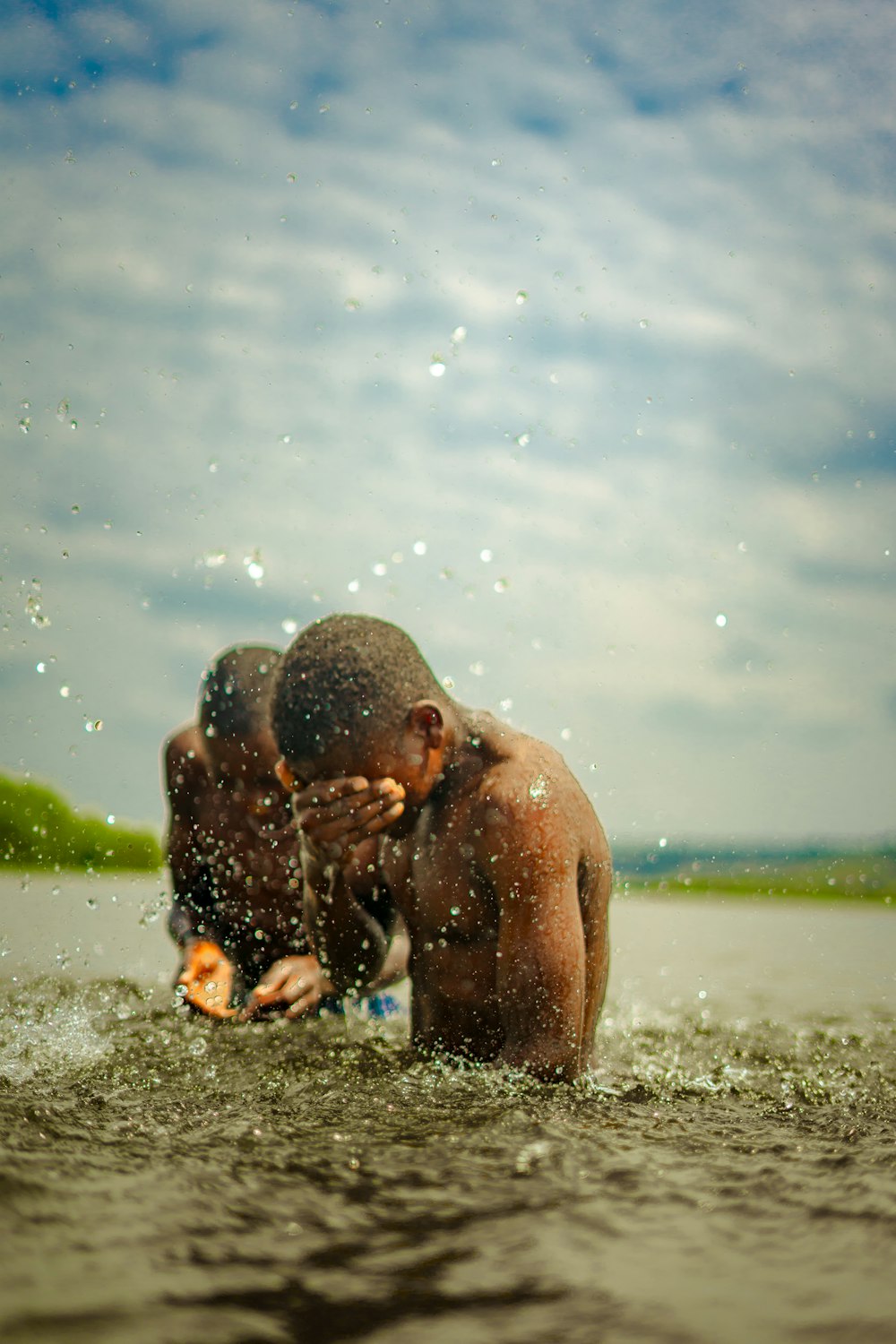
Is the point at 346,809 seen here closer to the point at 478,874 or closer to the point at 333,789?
the point at 333,789

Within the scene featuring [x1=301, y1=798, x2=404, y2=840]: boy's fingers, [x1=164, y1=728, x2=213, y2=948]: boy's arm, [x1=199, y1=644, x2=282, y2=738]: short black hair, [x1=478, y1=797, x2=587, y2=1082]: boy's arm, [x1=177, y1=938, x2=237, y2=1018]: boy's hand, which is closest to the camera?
[x1=478, y1=797, x2=587, y2=1082]: boy's arm

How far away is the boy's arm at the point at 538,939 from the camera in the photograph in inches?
129

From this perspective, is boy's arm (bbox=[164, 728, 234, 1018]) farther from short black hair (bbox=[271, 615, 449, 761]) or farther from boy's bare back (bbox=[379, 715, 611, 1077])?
short black hair (bbox=[271, 615, 449, 761])

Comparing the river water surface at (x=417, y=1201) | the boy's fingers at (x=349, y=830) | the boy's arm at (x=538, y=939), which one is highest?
the boy's fingers at (x=349, y=830)

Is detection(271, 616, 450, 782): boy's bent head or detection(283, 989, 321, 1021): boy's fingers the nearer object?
detection(271, 616, 450, 782): boy's bent head

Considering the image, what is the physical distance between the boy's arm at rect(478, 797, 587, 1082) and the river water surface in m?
0.13

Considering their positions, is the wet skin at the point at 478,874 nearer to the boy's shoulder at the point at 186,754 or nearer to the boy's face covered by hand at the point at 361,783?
the boy's face covered by hand at the point at 361,783

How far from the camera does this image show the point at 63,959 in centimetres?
937

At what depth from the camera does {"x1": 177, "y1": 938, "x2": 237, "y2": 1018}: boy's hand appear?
4.96m

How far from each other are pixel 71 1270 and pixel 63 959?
27.8 ft

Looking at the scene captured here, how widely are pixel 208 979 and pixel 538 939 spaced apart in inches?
105

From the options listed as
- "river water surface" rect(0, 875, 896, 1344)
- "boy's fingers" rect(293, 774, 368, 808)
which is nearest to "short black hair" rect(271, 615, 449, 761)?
"boy's fingers" rect(293, 774, 368, 808)

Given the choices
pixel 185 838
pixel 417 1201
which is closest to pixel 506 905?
pixel 417 1201

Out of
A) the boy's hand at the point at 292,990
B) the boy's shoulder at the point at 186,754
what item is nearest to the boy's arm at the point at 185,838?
the boy's shoulder at the point at 186,754
